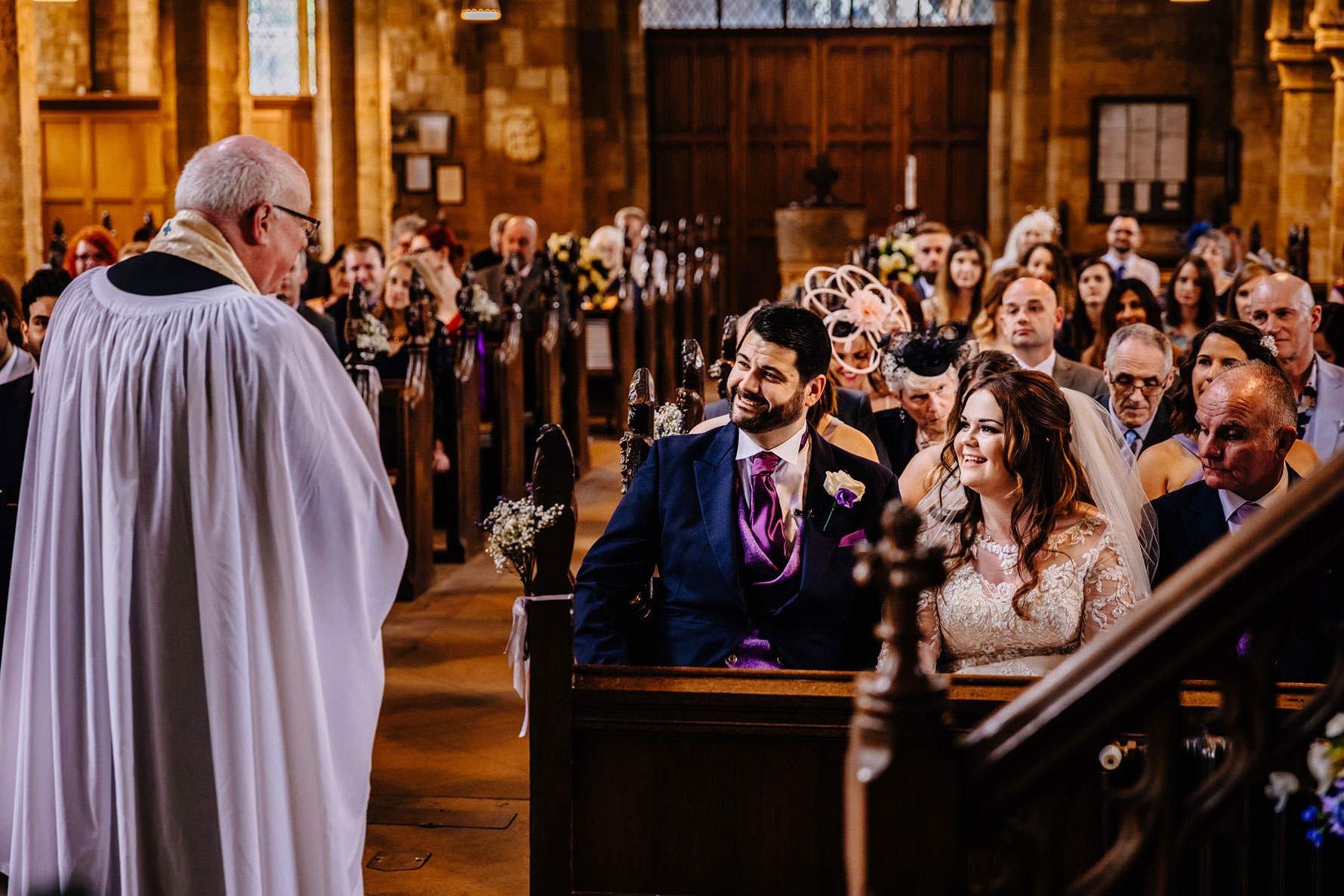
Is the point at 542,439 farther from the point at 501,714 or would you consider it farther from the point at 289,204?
the point at 501,714

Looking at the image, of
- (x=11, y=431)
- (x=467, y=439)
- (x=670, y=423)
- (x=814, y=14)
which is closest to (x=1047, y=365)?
(x=670, y=423)

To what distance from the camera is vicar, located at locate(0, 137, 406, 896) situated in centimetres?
260

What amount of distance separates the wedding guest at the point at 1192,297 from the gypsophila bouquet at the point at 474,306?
11.4 ft

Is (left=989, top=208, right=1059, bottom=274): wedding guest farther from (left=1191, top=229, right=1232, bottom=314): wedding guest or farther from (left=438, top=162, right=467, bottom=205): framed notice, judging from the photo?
(left=438, top=162, right=467, bottom=205): framed notice

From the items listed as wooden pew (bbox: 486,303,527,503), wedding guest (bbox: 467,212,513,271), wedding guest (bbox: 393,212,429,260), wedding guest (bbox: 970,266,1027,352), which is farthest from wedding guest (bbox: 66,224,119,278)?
wedding guest (bbox: 970,266,1027,352)

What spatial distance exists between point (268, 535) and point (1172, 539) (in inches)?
81.2

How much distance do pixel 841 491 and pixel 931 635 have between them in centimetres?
37

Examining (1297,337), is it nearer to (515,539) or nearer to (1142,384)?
(1142,384)

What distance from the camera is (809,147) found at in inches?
740

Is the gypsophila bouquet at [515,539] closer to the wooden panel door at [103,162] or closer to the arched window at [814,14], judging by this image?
the wooden panel door at [103,162]

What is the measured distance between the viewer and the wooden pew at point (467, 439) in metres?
7.18

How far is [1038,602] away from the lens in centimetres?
301

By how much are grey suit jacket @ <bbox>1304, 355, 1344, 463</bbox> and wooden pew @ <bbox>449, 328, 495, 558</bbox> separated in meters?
3.90

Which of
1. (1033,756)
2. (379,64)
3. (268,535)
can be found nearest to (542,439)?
(268,535)
